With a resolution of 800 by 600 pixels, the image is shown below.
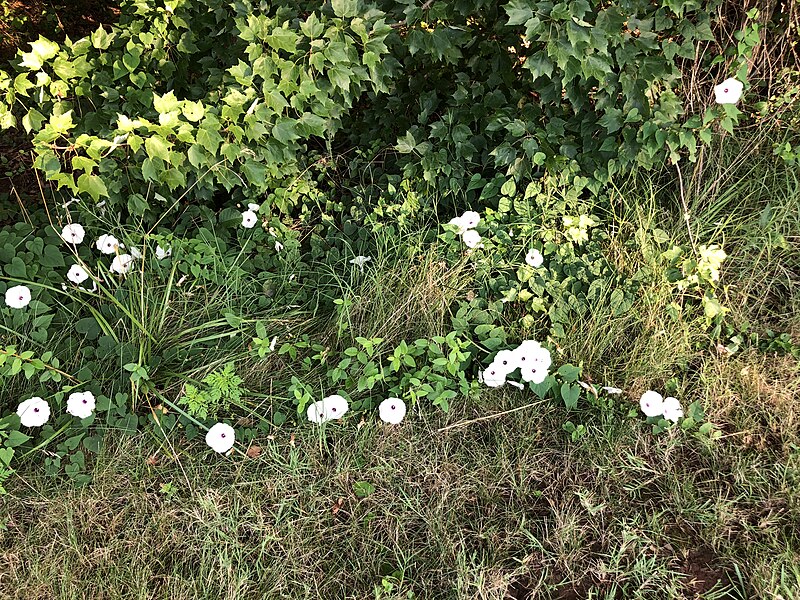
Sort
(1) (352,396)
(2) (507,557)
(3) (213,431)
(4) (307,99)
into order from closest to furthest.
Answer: (2) (507,557) < (3) (213,431) < (1) (352,396) < (4) (307,99)

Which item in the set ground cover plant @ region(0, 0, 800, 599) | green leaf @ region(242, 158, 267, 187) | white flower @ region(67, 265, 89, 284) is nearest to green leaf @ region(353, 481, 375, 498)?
ground cover plant @ region(0, 0, 800, 599)

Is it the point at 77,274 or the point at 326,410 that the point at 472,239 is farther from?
the point at 77,274

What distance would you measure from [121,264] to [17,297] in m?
0.35

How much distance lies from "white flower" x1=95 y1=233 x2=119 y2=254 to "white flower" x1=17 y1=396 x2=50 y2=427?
2.14 feet

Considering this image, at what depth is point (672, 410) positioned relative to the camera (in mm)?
2066

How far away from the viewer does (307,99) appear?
2402 mm

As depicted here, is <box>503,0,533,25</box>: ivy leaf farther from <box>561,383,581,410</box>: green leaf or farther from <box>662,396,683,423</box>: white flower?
<box>662,396,683,423</box>: white flower

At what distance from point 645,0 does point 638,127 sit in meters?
0.42

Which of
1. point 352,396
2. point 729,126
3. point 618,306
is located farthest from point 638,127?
point 352,396

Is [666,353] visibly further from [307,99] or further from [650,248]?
[307,99]

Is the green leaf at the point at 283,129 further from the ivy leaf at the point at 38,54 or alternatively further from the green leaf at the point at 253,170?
the ivy leaf at the point at 38,54

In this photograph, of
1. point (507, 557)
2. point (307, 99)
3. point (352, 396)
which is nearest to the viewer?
point (507, 557)

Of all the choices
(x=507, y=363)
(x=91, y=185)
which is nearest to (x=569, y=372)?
(x=507, y=363)

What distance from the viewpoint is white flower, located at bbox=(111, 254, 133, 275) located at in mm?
2461
